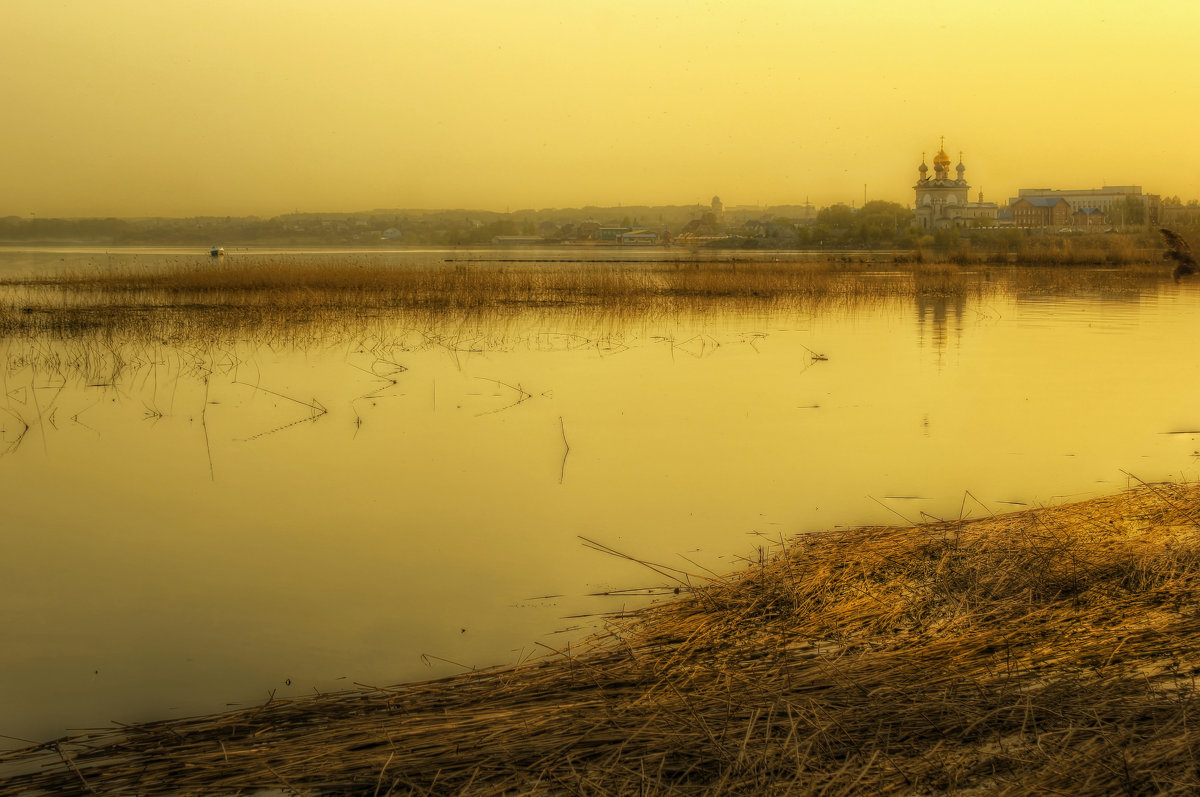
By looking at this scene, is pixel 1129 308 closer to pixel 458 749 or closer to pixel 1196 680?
pixel 1196 680

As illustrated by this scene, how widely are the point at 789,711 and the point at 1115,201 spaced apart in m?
125

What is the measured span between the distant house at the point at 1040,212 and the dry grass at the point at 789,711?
128m

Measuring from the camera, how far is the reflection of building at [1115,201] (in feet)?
305

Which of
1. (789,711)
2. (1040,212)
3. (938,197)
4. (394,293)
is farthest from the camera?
(1040,212)

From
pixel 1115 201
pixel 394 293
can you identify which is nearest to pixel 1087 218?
pixel 1115 201

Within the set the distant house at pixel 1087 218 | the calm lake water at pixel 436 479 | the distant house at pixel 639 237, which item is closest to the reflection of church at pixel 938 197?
the distant house at pixel 1087 218

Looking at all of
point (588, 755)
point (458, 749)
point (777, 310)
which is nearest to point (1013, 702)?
point (588, 755)

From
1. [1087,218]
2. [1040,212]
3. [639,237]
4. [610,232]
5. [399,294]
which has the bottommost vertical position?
[399,294]

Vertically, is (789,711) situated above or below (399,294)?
below

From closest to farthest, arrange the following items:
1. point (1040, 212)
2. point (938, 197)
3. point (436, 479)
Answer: point (436, 479) → point (938, 197) → point (1040, 212)

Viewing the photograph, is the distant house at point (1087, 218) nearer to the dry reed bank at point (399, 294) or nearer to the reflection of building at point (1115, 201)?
the reflection of building at point (1115, 201)

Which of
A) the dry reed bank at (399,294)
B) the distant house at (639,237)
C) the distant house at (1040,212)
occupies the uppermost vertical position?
the distant house at (1040,212)

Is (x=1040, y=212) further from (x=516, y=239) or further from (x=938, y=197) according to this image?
(x=516, y=239)

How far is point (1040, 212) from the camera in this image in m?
124
